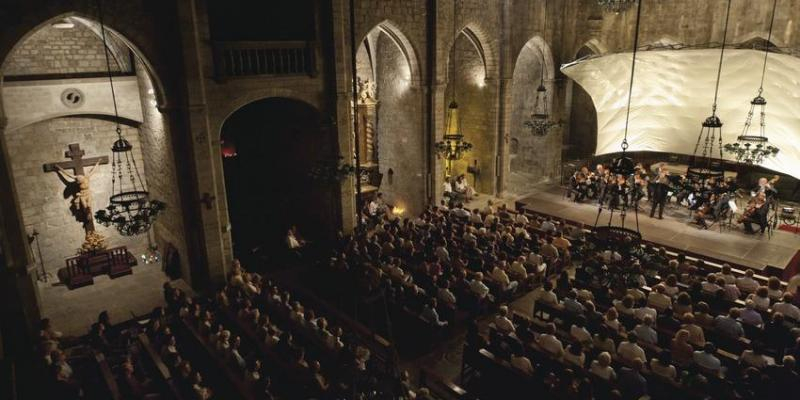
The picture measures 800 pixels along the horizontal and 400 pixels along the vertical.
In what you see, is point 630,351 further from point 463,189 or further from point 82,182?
point 82,182

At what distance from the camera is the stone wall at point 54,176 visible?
13.8m

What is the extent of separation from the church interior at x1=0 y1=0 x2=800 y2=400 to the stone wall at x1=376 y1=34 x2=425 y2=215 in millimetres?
111

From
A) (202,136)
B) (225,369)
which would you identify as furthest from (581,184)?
(225,369)

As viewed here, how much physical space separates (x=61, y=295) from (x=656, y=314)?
14422 millimetres

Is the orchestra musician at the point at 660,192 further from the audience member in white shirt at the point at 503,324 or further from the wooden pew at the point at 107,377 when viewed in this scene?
the wooden pew at the point at 107,377

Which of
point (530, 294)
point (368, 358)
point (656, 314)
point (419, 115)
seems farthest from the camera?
point (419, 115)

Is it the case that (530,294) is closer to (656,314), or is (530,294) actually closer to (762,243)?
(656,314)

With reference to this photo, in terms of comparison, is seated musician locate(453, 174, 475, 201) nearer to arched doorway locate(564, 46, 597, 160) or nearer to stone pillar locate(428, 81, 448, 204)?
stone pillar locate(428, 81, 448, 204)

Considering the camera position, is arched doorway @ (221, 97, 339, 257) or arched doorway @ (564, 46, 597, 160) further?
arched doorway @ (564, 46, 597, 160)

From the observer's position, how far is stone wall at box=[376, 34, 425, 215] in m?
18.1

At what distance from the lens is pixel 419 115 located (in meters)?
17.8

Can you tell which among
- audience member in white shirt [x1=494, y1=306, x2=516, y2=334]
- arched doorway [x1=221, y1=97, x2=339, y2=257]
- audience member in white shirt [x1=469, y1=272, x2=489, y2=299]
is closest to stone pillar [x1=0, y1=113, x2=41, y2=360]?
arched doorway [x1=221, y1=97, x2=339, y2=257]

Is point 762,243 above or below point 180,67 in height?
below

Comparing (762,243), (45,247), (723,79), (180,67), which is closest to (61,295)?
(45,247)
